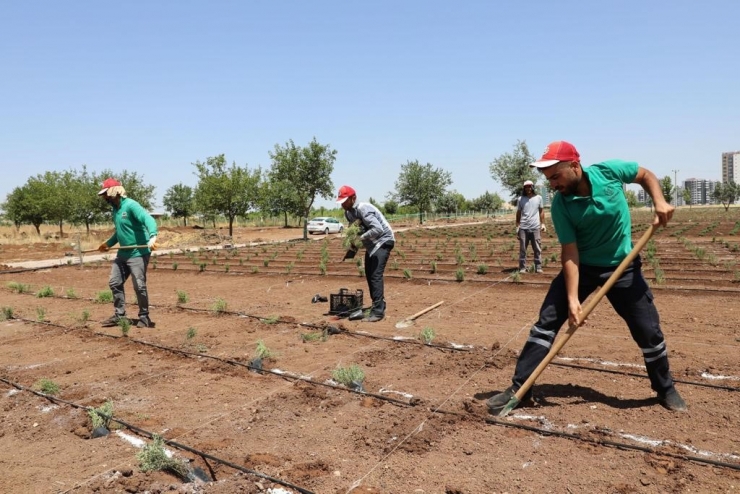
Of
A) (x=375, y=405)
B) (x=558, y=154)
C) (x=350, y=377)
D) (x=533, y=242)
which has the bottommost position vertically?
(x=375, y=405)

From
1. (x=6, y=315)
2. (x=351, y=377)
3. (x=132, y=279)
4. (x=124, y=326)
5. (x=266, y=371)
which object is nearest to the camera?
(x=351, y=377)

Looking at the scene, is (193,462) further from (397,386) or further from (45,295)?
(45,295)

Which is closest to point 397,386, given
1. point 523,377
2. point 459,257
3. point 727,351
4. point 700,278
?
point 523,377

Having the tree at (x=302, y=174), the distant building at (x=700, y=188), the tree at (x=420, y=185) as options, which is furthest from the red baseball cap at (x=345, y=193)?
the distant building at (x=700, y=188)

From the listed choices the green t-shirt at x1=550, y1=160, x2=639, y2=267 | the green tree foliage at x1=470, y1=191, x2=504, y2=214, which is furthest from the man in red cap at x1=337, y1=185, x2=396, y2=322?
the green tree foliage at x1=470, y1=191, x2=504, y2=214

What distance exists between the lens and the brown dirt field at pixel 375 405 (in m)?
2.80

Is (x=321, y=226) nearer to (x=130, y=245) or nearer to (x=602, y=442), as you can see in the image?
(x=130, y=245)

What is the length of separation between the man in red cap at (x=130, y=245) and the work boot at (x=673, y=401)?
571cm

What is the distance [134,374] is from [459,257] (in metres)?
8.34

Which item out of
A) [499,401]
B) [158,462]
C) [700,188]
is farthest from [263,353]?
[700,188]

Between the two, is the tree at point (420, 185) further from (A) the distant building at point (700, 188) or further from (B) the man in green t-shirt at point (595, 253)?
(A) the distant building at point (700, 188)

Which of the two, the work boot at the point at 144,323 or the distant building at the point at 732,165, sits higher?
the distant building at the point at 732,165

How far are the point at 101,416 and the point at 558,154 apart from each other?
11.3 ft

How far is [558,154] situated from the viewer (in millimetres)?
3209
